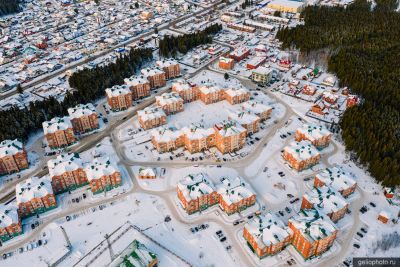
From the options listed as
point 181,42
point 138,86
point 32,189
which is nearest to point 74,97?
point 138,86

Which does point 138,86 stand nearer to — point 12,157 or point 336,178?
point 12,157

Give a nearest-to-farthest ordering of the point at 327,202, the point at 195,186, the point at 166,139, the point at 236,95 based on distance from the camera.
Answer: the point at 327,202 → the point at 195,186 → the point at 166,139 → the point at 236,95

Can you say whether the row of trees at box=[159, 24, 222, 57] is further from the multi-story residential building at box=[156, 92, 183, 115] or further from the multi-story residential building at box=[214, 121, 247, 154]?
the multi-story residential building at box=[214, 121, 247, 154]

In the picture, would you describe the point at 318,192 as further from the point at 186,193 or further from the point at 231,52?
the point at 231,52

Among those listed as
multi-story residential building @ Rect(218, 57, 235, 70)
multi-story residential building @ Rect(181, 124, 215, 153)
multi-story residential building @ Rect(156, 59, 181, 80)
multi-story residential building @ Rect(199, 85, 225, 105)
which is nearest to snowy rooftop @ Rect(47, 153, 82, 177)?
multi-story residential building @ Rect(181, 124, 215, 153)

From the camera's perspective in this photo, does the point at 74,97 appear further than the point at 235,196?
Yes

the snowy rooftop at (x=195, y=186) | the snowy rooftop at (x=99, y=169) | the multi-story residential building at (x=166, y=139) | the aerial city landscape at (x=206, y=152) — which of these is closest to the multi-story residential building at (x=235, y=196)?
the aerial city landscape at (x=206, y=152)

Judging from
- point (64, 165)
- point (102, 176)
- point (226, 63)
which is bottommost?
point (102, 176)

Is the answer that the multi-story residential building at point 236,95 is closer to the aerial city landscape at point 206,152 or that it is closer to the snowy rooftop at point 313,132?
the aerial city landscape at point 206,152
